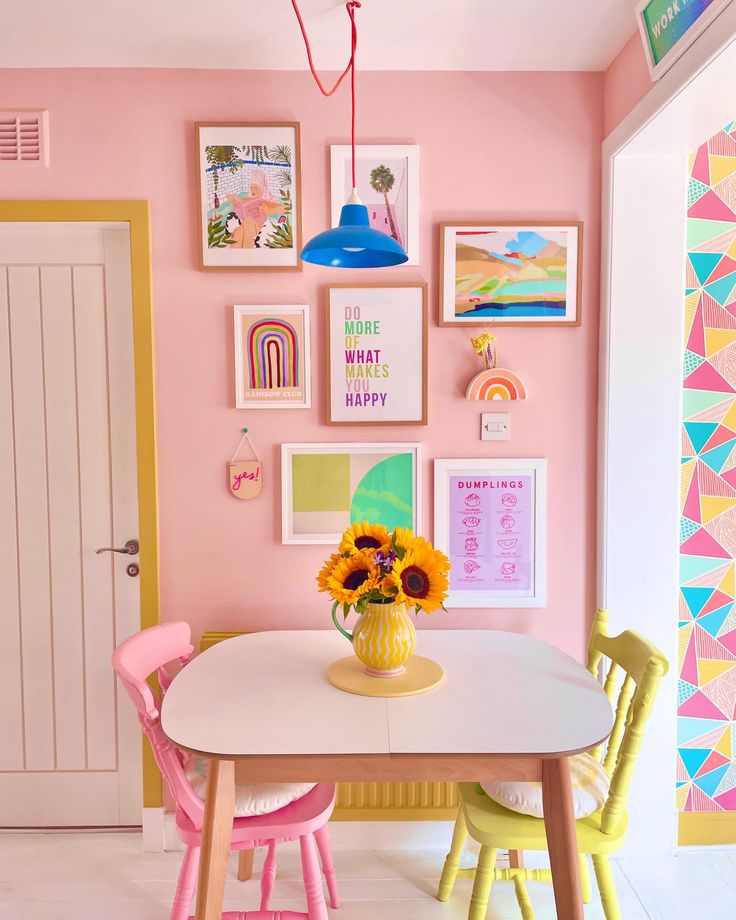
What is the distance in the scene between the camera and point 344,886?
214 cm

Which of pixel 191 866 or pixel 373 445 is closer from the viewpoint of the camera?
pixel 191 866

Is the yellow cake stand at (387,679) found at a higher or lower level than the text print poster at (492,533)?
lower

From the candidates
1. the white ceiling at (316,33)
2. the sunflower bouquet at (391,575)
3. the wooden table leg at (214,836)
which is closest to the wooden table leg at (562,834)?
the sunflower bouquet at (391,575)

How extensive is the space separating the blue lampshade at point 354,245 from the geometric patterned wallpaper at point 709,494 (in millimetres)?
1153

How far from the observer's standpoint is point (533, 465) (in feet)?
7.47

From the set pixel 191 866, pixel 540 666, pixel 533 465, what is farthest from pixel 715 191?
pixel 191 866

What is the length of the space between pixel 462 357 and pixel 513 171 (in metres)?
0.65

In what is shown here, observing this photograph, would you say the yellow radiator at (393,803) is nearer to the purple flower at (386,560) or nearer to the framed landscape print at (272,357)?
the purple flower at (386,560)

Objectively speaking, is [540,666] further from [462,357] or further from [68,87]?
[68,87]

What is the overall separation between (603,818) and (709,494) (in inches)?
45.9

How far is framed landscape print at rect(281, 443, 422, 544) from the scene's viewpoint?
2.27 m

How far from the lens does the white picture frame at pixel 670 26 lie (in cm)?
148

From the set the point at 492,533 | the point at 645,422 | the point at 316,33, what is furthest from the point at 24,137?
the point at 645,422

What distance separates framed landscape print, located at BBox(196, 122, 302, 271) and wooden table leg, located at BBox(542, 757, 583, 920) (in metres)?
1.67
